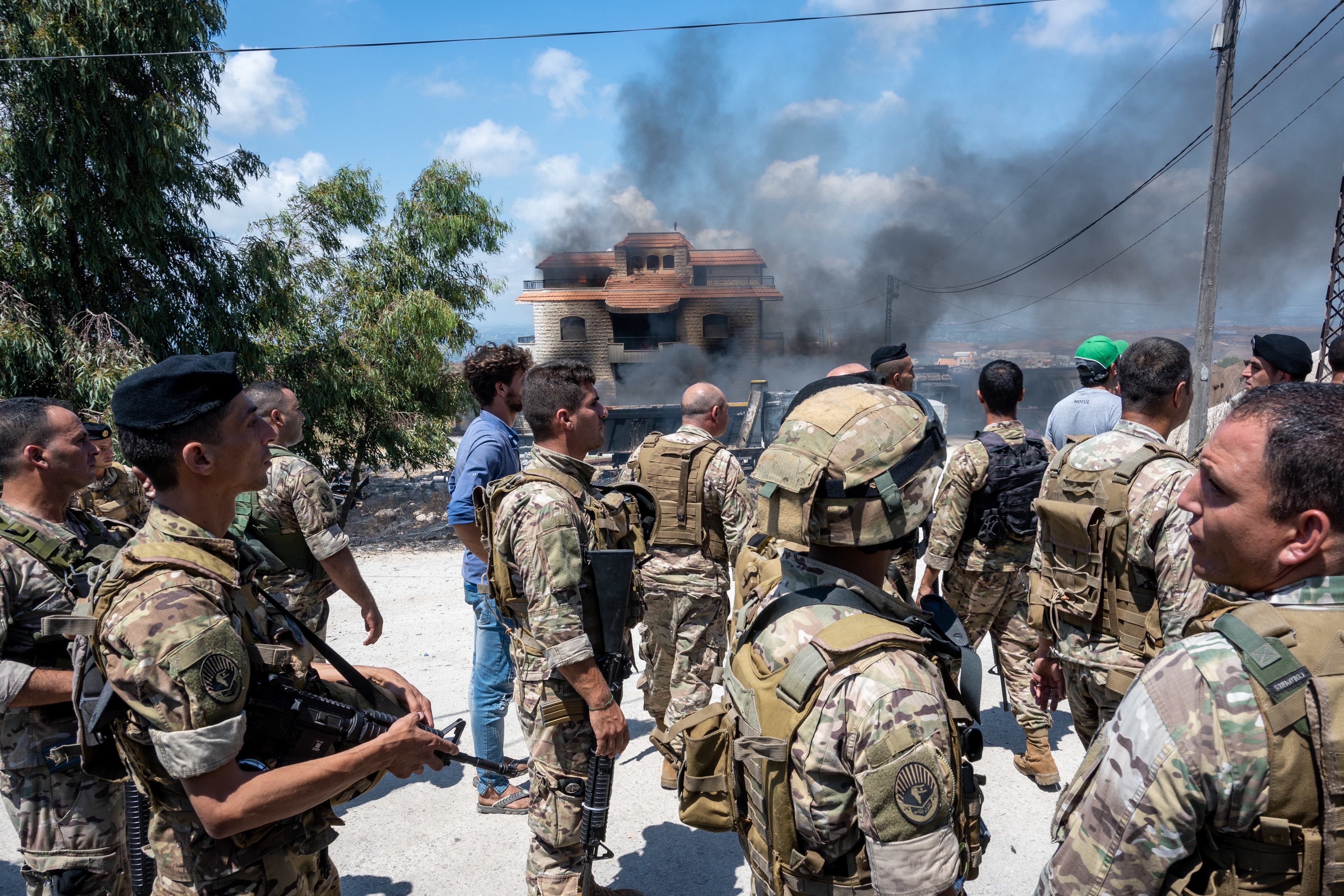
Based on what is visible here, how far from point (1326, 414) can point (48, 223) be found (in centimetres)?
1074

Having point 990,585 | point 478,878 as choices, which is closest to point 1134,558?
point 990,585

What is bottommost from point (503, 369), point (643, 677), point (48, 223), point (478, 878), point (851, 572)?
point (478, 878)

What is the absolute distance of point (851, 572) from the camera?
5.23 ft

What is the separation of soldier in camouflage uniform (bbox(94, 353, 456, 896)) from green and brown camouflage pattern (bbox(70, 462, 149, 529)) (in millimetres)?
3909

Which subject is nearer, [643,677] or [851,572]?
[851,572]

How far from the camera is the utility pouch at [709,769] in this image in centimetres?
163

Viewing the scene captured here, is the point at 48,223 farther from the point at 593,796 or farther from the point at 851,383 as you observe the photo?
the point at 851,383

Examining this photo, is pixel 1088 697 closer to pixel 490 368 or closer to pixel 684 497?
pixel 684 497

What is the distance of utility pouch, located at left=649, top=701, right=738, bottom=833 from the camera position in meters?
1.63

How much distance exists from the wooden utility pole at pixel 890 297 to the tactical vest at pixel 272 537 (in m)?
27.1

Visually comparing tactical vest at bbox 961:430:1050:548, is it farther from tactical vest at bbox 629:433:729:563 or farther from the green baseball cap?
tactical vest at bbox 629:433:729:563

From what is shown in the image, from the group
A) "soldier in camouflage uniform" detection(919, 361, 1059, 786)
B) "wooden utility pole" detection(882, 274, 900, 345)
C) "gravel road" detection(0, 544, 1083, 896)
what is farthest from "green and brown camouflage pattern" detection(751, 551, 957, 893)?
"wooden utility pole" detection(882, 274, 900, 345)

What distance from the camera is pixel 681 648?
402 centimetres

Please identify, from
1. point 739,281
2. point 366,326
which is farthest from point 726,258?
point 366,326
